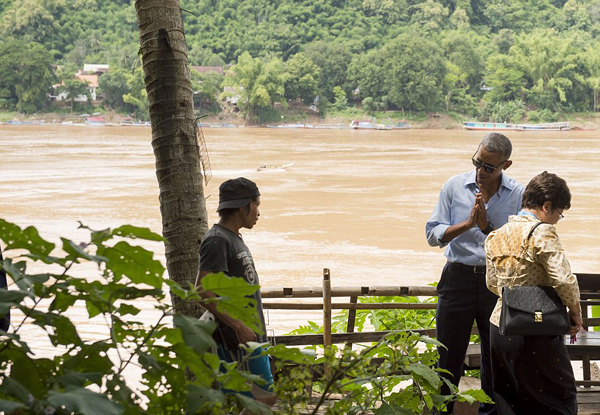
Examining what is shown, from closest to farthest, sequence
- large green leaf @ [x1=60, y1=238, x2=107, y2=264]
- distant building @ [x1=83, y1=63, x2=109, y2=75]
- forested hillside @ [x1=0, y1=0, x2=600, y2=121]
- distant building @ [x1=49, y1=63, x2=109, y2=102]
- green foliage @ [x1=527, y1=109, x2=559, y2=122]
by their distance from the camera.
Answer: large green leaf @ [x1=60, y1=238, x2=107, y2=264] < green foliage @ [x1=527, y1=109, x2=559, y2=122] < forested hillside @ [x1=0, y1=0, x2=600, y2=121] < distant building @ [x1=49, y1=63, x2=109, y2=102] < distant building @ [x1=83, y1=63, x2=109, y2=75]

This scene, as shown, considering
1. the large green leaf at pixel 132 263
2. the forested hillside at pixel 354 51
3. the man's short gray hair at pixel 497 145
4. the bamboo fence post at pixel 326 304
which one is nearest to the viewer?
the large green leaf at pixel 132 263

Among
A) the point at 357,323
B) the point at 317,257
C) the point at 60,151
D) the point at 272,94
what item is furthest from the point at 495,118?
the point at 357,323

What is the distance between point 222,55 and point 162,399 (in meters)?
94.3

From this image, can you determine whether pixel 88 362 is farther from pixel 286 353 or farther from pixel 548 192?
pixel 548 192

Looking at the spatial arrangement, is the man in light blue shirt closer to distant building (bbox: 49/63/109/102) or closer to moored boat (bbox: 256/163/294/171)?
moored boat (bbox: 256/163/294/171)

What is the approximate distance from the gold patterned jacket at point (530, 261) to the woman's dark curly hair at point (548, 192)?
51 millimetres

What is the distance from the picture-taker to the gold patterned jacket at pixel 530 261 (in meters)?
2.33

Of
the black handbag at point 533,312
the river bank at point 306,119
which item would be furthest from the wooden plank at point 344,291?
the river bank at point 306,119

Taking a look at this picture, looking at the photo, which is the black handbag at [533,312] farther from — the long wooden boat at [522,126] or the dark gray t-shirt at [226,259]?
the long wooden boat at [522,126]

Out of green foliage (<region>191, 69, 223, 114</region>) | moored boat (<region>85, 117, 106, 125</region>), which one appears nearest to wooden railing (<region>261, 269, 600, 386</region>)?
moored boat (<region>85, 117, 106, 125</region>)

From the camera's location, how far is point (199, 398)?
90cm

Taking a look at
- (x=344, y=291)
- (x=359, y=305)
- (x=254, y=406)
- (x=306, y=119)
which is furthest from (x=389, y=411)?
(x=306, y=119)

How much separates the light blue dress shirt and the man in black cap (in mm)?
776

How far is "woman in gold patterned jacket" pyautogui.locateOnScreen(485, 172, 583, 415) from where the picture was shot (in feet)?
7.73
